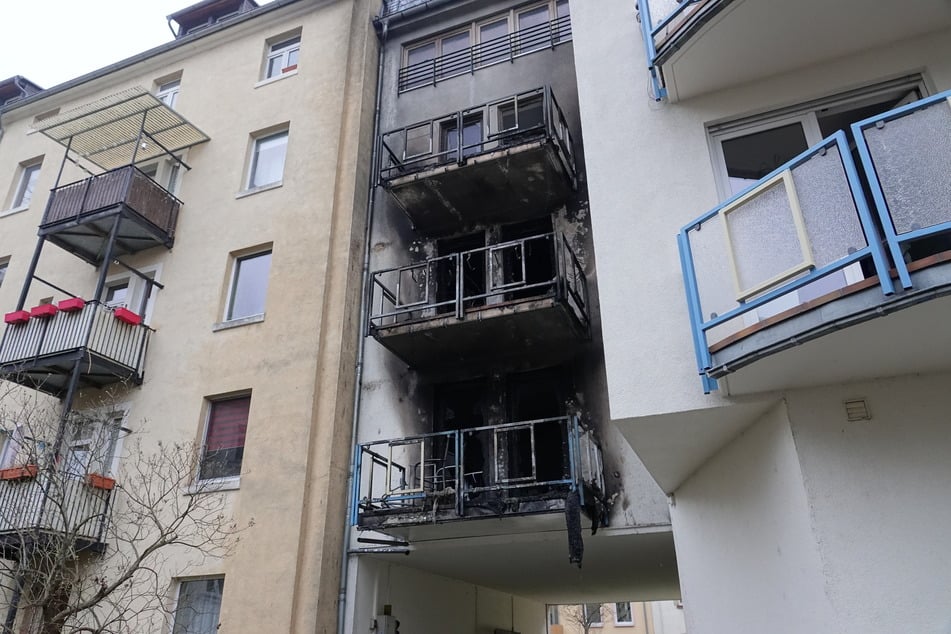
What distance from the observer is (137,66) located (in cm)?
1666

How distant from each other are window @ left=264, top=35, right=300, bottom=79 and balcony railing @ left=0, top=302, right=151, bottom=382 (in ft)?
21.8

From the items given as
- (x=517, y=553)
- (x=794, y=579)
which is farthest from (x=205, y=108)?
(x=794, y=579)

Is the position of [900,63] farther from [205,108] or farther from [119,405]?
[205,108]

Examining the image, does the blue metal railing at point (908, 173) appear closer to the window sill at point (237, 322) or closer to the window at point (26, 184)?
the window sill at point (237, 322)

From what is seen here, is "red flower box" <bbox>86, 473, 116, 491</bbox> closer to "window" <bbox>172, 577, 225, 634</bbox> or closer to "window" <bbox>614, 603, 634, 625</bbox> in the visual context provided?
"window" <bbox>172, 577, 225, 634</bbox>

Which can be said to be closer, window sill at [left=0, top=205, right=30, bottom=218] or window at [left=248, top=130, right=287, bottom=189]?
window at [left=248, top=130, right=287, bottom=189]

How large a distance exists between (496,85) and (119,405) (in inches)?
375

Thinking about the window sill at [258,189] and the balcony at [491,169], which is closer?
the balcony at [491,169]

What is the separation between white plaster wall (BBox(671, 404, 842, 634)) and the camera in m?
4.41

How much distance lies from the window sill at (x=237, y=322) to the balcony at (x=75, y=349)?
5.49 feet

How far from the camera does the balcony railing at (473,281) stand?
10172 millimetres

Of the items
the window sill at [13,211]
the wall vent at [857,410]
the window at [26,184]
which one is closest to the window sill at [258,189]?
the window sill at [13,211]

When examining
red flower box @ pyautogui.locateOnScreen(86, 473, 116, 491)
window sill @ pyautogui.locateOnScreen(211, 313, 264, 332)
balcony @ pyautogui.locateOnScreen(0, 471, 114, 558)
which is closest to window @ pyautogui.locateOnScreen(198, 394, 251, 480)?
window sill @ pyautogui.locateOnScreen(211, 313, 264, 332)

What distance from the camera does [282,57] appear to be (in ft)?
50.4
